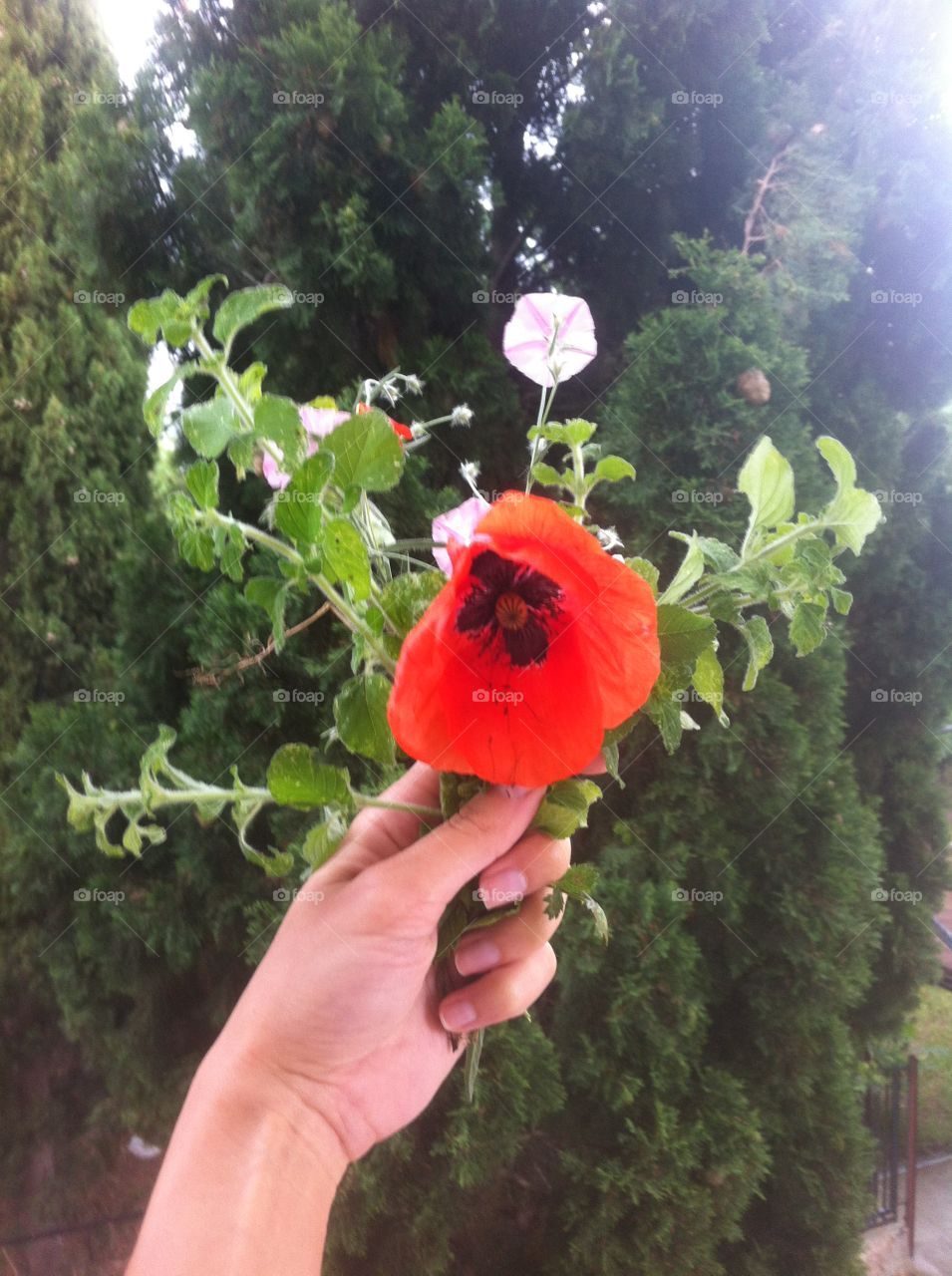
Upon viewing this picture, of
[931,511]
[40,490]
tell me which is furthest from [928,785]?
[40,490]

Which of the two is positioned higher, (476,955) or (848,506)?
(848,506)

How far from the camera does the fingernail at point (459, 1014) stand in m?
0.54

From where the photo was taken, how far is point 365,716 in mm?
405

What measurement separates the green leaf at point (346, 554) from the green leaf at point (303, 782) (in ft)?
0.33

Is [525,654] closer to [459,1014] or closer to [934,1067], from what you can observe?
[459,1014]

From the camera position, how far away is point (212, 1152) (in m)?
0.48

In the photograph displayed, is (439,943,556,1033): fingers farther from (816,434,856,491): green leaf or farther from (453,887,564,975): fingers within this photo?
(816,434,856,491): green leaf

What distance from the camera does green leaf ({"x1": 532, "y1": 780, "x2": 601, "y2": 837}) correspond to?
431 millimetres

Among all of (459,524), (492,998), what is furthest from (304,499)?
(492,998)

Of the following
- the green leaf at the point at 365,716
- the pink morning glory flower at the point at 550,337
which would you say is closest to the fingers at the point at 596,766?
the green leaf at the point at 365,716

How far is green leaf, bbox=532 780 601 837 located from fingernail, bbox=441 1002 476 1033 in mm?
176

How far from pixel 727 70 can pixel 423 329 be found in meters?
0.41

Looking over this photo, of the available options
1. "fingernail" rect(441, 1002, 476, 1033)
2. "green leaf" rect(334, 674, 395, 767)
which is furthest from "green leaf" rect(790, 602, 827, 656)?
"fingernail" rect(441, 1002, 476, 1033)

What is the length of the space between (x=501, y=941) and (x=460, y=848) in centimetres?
15
